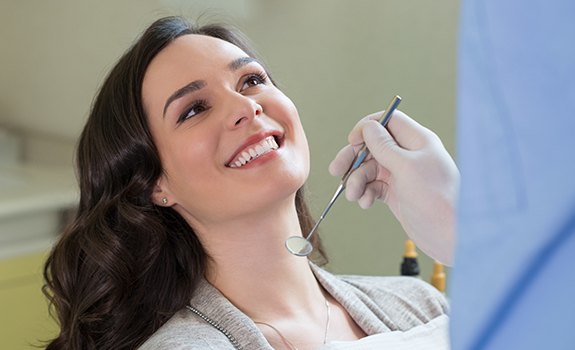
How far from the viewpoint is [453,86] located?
8.67 ft

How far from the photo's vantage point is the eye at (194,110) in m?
1.60

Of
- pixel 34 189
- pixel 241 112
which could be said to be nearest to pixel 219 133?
pixel 241 112

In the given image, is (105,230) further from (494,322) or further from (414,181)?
(494,322)

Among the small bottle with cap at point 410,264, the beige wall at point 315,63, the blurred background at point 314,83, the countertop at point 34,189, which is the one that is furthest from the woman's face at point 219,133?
the countertop at point 34,189

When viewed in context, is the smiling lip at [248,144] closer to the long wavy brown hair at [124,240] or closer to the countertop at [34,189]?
the long wavy brown hair at [124,240]

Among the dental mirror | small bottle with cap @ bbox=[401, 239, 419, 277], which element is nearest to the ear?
the dental mirror

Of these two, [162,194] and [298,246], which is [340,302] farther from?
[162,194]

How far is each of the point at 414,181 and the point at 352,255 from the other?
69.0 inches

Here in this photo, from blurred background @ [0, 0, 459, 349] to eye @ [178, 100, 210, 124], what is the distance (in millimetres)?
905

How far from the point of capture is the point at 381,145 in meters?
1.34

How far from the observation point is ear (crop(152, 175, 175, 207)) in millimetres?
1665

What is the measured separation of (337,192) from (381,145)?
13 cm

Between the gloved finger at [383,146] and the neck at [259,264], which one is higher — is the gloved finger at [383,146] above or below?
above

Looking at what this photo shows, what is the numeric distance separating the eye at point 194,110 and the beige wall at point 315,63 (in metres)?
1.12
